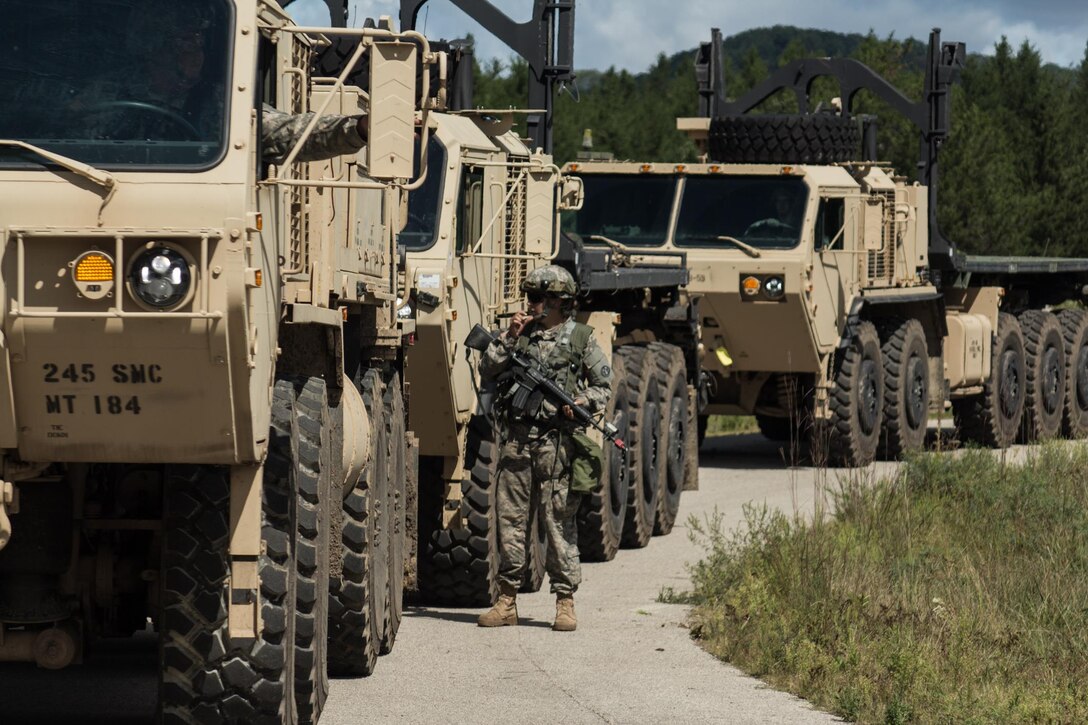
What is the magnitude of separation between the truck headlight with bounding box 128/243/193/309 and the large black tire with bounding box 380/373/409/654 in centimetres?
356

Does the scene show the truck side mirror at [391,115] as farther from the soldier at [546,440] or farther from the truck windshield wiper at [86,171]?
the soldier at [546,440]

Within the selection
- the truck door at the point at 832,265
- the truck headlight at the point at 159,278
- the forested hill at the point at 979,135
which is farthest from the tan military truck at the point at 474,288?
the forested hill at the point at 979,135

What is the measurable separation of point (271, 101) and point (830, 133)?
11746mm

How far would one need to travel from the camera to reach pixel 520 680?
9234mm

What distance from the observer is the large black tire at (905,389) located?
63.5ft

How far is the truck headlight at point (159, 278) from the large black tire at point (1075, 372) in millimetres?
18378

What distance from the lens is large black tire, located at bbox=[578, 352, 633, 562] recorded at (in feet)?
43.0

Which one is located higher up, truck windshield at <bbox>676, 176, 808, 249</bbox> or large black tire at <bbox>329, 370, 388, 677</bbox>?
truck windshield at <bbox>676, 176, 808, 249</bbox>

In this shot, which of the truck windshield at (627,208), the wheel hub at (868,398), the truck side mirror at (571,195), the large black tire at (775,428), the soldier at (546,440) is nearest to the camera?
the soldier at (546,440)

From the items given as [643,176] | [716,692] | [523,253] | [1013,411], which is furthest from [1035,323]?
[716,692]

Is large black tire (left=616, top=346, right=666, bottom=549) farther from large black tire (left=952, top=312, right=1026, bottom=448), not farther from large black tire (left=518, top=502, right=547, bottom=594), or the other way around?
large black tire (left=952, top=312, right=1026, bottom=448)

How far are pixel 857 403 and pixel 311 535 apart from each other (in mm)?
11363

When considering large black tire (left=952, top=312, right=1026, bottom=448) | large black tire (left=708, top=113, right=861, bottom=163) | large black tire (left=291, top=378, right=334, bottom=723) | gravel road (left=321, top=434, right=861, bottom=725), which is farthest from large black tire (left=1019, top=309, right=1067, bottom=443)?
large black tire (left=291, top=378, right=334, bottom=723)

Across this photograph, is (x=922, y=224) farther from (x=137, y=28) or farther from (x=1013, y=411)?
(x=137, y=28)
